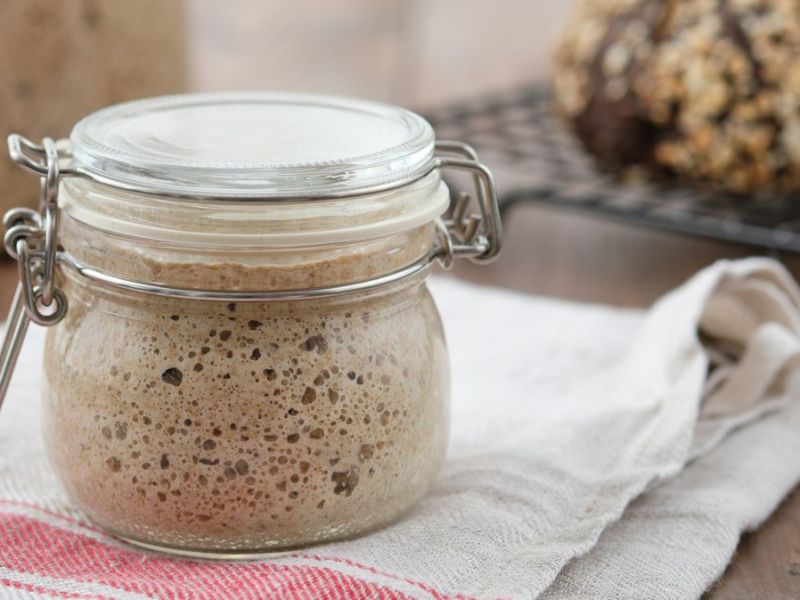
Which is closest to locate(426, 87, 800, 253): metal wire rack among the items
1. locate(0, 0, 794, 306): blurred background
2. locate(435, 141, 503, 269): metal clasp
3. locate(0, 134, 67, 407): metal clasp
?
locate(0, 0, 794, 306): blurred background

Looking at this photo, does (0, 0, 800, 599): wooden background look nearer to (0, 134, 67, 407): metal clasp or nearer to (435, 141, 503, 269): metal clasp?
(435, 141, 503, 269): metal clasp

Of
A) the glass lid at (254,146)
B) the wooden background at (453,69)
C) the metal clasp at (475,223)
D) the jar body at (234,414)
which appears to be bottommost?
the wooden background at (453,69)

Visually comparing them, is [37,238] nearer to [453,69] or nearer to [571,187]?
[571,187]

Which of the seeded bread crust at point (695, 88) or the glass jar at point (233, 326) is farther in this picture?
the seeded bread crust at point (695, 88)

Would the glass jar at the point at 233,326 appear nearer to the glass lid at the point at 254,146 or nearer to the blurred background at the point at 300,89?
the glass lid at the point at 254,146

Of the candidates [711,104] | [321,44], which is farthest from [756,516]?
[321,44]

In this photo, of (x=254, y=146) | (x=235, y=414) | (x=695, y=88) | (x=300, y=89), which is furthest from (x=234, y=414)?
(x=300, y=89)

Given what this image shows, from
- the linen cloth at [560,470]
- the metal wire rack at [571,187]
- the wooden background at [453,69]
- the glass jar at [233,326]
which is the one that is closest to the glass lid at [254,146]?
the glass jar at [233,326]
